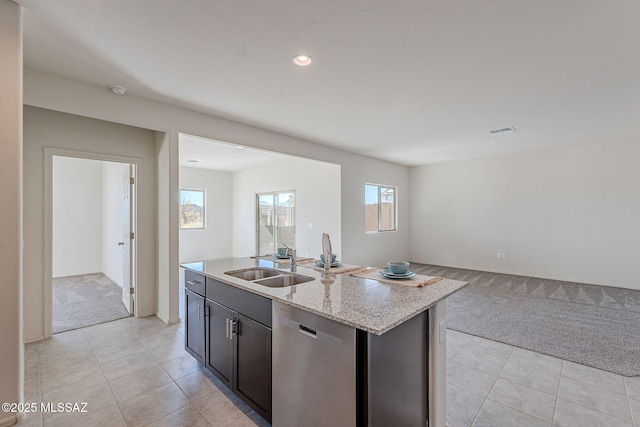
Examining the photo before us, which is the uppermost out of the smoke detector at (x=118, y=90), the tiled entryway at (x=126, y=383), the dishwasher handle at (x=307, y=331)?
the smoke detector at (x=118, y=90)

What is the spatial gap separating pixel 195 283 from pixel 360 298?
5.19 feet

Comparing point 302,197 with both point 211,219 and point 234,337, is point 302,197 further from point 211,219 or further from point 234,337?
point 234,337

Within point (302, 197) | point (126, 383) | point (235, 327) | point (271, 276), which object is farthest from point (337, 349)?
point (302, 197)

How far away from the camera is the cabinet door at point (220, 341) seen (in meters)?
2.05

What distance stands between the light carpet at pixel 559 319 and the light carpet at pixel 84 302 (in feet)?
14.5

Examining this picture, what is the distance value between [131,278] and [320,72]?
350cm

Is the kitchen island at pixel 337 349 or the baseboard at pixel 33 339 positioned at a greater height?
the kitchen island at pixel 337 349

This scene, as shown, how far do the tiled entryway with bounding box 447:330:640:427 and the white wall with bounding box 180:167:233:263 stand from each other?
22.3 feet

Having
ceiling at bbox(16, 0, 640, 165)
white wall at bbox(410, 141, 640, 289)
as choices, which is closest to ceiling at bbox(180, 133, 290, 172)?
ceiling at bbox(16, 0, 640, 165)

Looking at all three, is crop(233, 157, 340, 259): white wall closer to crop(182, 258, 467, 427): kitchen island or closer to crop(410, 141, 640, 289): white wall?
crop(410, 141, 640, 289): white wall

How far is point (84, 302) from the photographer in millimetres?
4359

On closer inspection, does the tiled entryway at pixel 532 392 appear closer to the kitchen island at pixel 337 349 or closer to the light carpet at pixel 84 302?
the kitchen island at pixel 337 349

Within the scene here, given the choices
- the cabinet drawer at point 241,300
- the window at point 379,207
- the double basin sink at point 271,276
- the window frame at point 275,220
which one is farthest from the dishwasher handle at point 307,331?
the window frame at point 275,220

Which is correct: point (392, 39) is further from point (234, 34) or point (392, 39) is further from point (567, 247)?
point (567, 247)
